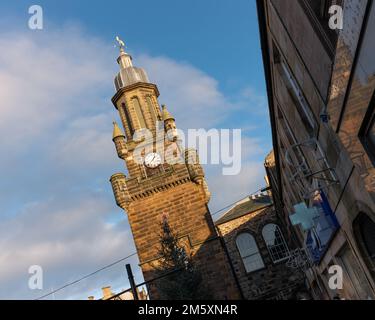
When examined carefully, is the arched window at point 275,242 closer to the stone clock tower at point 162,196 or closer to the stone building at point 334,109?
the stone clock tower at point 162,196

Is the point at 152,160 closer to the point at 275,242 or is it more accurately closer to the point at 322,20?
the point at 275,242

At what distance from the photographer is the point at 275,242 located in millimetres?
31984

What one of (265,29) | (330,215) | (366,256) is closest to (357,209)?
(366,256)

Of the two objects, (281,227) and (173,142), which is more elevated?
(173,142)

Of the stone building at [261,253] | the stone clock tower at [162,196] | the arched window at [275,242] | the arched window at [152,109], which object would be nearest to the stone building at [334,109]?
the stone clock tower at [162,196]

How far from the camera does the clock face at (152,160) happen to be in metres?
31.7

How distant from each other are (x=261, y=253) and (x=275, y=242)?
150cm

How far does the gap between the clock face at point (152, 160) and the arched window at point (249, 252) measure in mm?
9472

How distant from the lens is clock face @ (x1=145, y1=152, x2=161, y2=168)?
104ft
